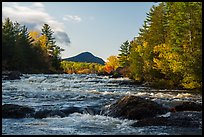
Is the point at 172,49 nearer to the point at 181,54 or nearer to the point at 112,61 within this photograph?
the point at 181,54

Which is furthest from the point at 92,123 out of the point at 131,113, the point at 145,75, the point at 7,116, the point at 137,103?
the point at 145,75

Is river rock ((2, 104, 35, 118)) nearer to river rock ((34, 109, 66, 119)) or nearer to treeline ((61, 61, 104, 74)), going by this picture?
river rock ((34, 109, 66, 119))

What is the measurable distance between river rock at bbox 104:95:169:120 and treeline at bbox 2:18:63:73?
56.3m

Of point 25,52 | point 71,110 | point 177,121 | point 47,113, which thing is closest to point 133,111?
point 177,121

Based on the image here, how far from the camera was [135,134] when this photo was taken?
36.3ft

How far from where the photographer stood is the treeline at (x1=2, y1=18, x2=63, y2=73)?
71.1 meters

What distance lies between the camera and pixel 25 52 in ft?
264

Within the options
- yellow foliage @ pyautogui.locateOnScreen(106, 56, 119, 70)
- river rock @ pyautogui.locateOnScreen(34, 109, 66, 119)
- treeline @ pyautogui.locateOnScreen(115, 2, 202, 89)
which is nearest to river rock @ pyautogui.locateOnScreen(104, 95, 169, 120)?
river rock @ pyautogui.locateOnScreen(34, 109, 66, 119)

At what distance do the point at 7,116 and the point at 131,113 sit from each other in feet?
17.7

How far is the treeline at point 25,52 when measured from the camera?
233 ft

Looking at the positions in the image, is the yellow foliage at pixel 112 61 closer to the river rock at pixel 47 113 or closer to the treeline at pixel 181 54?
the treeline at pixel 181 54

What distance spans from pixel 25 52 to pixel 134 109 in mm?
69098

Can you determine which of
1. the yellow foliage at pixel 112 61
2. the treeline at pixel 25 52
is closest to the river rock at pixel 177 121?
the treeline at pixel 25 52

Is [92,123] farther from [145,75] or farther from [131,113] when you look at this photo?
[145,75]
